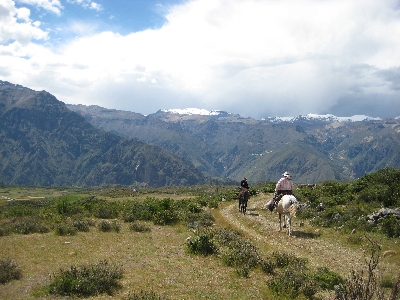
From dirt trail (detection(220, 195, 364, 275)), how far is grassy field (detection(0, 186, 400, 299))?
0.17 feet

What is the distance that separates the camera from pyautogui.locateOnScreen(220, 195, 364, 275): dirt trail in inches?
685

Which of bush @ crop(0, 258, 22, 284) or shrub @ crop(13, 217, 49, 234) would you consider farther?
shrub @ crop(13, 217, 49, 234)

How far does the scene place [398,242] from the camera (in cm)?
1972

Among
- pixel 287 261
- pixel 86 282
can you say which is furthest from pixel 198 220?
pixel 86 282

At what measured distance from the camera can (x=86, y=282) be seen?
1331cm

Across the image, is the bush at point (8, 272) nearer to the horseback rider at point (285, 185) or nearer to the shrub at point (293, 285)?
the shrub at point (293, 285)

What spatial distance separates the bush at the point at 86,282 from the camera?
1283 centimetres

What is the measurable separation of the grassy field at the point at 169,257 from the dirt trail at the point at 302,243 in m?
0.05

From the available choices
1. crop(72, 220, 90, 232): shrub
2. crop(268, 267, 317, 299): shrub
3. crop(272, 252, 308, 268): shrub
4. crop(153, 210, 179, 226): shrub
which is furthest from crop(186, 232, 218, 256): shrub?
crop(72, 220, 90, 232): shrub

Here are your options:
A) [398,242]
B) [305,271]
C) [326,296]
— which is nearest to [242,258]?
[305,271]

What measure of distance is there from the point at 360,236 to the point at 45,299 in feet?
62.5

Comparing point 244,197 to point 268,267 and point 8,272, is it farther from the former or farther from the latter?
point 8,272

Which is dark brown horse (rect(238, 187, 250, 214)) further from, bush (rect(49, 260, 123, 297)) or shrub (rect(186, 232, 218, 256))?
bush (rect(49, 260, 123, 297))

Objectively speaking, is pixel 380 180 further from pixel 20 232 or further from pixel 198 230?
pixel 20 232
